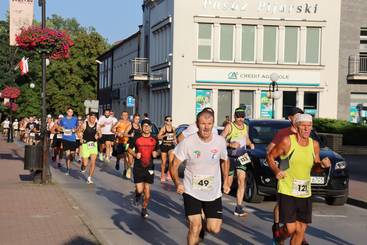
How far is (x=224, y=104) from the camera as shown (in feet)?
139

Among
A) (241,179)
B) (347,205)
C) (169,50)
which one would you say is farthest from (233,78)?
(241,179)

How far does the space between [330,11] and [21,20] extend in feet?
90.0

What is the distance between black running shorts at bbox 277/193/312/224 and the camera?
768 cm

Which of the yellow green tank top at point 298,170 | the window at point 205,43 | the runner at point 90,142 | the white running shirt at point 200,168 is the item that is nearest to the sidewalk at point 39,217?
the runner at point 90,142

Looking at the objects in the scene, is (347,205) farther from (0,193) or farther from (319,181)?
(0,193)

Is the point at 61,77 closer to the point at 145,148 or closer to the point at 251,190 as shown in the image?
the point at 251,190

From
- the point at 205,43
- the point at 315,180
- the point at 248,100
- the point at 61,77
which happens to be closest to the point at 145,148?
the point at 315,180

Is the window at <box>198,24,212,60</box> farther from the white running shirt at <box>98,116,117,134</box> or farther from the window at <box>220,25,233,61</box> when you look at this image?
the white running shirt at <box>98,116,117,134</box>

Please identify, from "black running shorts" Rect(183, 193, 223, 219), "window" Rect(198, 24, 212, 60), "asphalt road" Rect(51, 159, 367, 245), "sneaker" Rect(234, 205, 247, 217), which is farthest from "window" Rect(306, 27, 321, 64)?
"black running shorts" Rect(183, 193, 223, 219)

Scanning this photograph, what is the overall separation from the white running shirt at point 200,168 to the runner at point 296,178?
2.37 ft

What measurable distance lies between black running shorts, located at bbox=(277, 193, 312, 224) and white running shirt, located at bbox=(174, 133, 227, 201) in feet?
2.40

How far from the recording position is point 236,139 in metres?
12.5

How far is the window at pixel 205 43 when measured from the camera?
137 ft

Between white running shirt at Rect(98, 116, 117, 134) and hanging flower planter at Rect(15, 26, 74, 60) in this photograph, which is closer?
hanging flower planter at Rect(15, 26, 74, 60)
